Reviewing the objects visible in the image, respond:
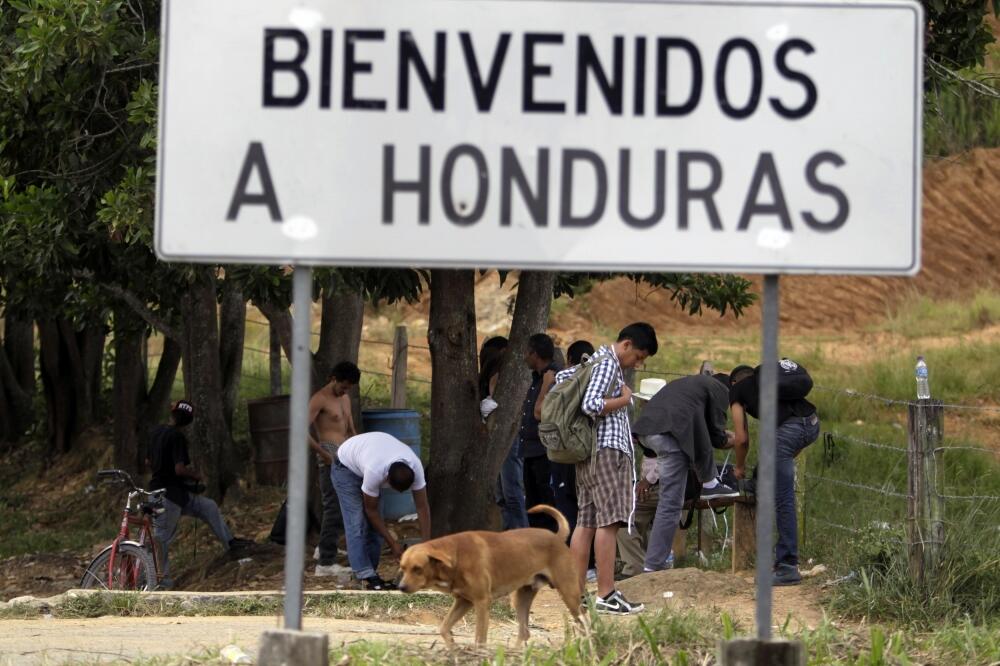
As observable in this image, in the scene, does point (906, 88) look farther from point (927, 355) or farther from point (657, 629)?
point (927, 355)

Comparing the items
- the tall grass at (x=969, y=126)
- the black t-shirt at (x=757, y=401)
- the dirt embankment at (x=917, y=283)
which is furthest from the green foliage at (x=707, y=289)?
the dirt embankment at (x=917, y=283)

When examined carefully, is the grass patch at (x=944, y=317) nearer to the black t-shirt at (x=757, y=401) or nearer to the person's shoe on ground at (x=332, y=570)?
the black t-shirt at (x=757, y=401)

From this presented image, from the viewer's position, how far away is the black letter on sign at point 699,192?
409 cm

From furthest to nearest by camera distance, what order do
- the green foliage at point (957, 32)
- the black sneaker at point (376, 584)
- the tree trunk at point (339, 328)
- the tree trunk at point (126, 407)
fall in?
the tree trunk at point (126, 407) < the tree trunk at point (339, 328) < the green foliage at point (957, 32) < the black sneaker at point (376, 584)

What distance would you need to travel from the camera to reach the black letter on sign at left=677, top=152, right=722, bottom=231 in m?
4.09

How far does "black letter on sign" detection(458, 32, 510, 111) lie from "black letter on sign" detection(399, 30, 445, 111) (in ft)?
0.21

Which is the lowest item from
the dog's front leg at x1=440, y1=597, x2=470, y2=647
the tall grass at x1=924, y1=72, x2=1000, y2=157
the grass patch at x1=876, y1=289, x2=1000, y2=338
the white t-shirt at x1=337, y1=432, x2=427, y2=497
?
the dog's front leg at x1=440, y1=597, x2=470, y2=647

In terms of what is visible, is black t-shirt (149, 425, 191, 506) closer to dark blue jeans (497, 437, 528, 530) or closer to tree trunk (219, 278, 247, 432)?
dark blue jeans (497, 437, 528, 530)

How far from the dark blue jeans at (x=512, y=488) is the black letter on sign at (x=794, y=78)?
7485 millimetres

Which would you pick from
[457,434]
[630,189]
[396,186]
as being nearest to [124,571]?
[457,434]

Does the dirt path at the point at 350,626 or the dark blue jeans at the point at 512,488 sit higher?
the dark blue jeans at the point at 512,488

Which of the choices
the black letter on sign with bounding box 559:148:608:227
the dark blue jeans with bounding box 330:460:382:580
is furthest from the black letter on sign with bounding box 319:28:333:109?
the dark blue jeans with bounding box 330:460:382:580

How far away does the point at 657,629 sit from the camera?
5953mm

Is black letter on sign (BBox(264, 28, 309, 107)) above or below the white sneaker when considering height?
above
